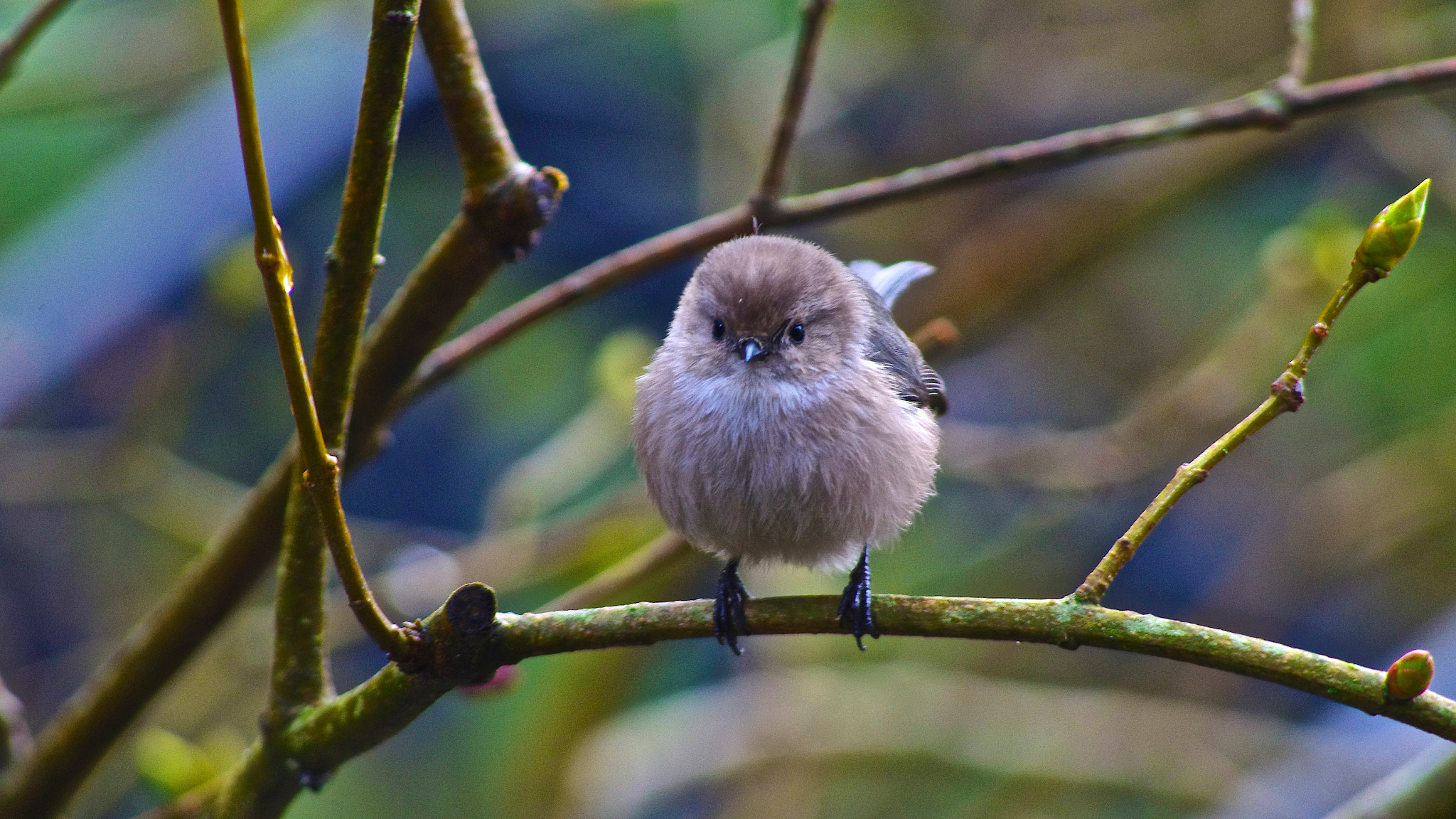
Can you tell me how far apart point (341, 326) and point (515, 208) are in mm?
380

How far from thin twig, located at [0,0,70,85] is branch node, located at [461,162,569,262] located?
0.94 meters

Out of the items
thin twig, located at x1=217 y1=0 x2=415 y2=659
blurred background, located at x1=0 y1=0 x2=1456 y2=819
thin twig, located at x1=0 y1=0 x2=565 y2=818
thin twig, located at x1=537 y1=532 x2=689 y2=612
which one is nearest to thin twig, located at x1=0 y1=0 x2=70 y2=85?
thin twig, located at x1=0 y1=0 x2=565 y2=818

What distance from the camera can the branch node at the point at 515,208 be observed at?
75.1 inches

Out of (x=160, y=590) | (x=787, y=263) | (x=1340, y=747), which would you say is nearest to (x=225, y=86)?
(x=160, y=590)

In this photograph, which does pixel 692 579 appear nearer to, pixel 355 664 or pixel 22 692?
pixel 355 664

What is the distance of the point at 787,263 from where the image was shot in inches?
104

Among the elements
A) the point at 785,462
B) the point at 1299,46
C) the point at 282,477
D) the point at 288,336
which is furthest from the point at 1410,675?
the point at 282,477

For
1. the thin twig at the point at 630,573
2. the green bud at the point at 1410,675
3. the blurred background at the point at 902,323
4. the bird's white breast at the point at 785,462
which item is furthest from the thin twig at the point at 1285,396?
the blurred background at the point at 902,323

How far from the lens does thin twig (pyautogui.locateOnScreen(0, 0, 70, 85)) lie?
216cm

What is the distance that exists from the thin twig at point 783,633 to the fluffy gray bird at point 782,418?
529 millimetres

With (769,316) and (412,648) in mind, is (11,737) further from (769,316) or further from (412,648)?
(769,316)

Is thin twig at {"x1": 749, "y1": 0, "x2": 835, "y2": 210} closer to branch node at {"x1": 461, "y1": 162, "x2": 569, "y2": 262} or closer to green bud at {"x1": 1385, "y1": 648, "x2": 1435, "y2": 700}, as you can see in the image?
branch node at {"x1": 461, "y1": 162, "x2": 569, "y2": 262}

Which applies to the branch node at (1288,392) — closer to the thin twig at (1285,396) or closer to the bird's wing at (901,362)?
the thin twig at (1285,396)

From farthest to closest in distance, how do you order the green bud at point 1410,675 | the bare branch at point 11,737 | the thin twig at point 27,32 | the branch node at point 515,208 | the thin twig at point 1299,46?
the thin twig at point 1299,46
the bare branch at point 11,737
the thin twig at point 27,32
the branch node at point 515,208
the green bud at point 1410,675
